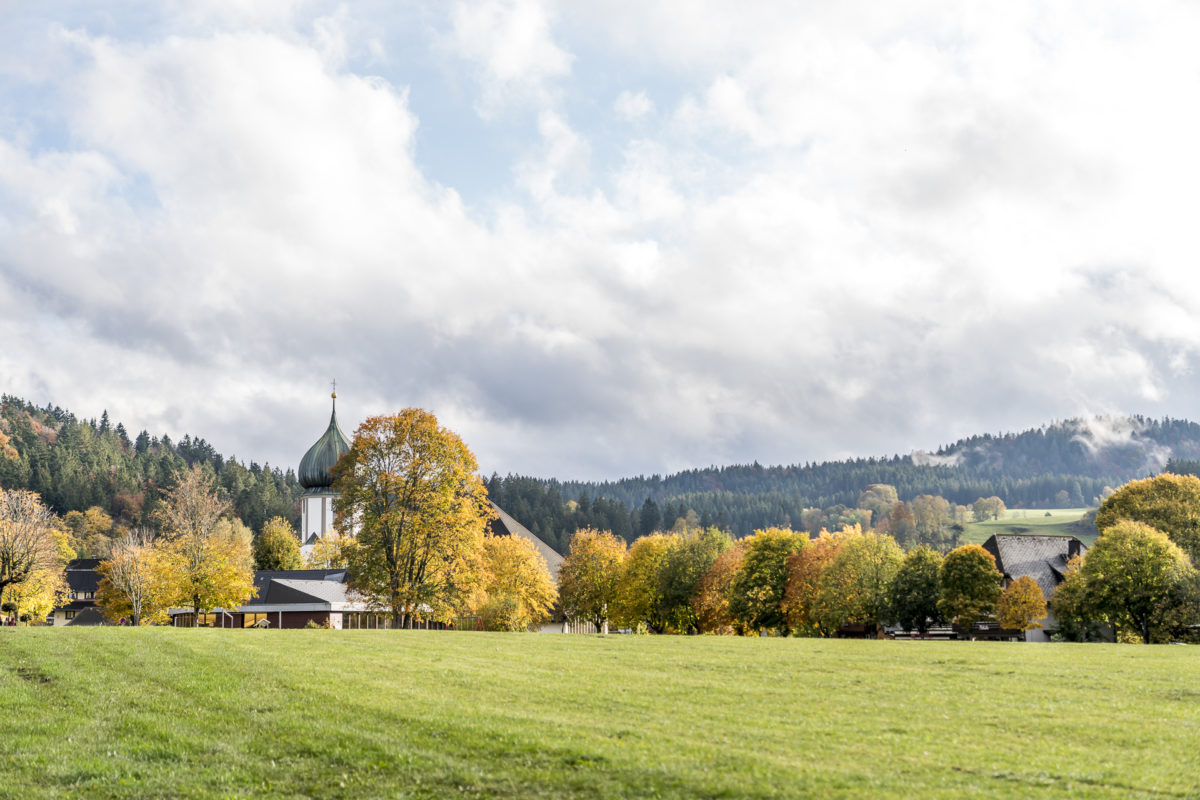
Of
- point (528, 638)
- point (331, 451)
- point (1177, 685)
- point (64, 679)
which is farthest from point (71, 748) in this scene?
point (331, 451)

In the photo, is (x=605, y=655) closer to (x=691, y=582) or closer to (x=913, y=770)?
(x=913, y=770)

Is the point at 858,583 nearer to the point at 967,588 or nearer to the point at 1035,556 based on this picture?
the point at 967,588

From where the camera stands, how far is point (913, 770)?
1502 centimetres

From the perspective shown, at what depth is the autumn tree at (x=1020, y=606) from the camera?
8269 cm

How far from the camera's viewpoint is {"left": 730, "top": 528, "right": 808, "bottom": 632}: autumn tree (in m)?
81.2

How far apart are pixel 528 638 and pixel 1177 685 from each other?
28.3 metres

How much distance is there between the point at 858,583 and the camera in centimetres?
7388

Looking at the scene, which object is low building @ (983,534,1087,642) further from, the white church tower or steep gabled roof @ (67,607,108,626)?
steep gabled roof @ (67,607,108,626)

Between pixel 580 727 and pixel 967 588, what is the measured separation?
67005mm

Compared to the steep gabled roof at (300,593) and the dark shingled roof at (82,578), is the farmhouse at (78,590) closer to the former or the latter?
the dark shingled roof at (82,578)

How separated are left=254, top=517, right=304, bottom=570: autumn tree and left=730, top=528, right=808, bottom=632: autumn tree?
252ft

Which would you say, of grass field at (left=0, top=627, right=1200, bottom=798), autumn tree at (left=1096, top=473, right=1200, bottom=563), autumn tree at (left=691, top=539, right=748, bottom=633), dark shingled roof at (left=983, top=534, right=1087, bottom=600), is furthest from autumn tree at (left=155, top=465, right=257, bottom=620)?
dark shingled roof at (left=983, top=534, right=1087, bottom=600)

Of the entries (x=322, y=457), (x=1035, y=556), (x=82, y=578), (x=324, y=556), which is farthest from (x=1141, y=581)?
(x=82, y=578)

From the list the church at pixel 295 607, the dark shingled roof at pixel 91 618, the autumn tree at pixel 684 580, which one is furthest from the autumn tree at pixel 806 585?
the dark shingled roof at pixel 91 618
